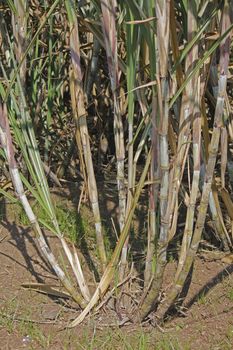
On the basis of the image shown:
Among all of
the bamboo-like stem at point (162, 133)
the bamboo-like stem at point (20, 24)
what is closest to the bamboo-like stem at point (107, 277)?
the bamboo-like stem at point (162, 133)

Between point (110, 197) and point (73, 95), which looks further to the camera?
point (110, 197)

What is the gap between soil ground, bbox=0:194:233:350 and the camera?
247cm

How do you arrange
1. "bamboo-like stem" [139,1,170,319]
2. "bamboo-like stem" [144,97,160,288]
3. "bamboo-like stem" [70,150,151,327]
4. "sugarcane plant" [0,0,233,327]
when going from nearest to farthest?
"bamboo-like stem" [139,1,170,319], "sugarcane plant" [0,0,233,327], "bamboo-like stem" [144,97,160,288], "bamboo-like stem" [70,150,151,327]

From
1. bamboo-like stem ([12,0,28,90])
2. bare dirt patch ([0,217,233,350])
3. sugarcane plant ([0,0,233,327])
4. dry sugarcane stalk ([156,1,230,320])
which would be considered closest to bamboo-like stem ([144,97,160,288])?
sugarcane plant ([0,0,233,327])

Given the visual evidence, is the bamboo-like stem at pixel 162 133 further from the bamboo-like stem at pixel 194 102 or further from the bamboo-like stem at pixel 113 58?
the bamboo-like stem at pixel 113 58

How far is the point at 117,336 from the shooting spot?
251cm

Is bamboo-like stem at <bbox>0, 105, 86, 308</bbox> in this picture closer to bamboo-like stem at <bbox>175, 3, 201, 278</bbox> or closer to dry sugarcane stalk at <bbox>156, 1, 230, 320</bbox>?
dry sugarcane stalk at <bbox>156, 1, 230, 320</bbox>

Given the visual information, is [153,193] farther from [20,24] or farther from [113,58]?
[20,24]

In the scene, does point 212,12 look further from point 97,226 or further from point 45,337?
point 45,337

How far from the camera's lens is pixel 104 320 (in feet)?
8.50

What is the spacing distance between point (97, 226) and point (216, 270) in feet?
2.23

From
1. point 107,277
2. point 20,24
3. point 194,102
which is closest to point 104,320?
point 107,277

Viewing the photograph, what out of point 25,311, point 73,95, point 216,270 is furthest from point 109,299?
point 73,95

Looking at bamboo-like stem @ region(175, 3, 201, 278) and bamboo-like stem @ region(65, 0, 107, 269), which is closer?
bamboo-like stem @ region(175, 3, 201, 278)
